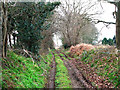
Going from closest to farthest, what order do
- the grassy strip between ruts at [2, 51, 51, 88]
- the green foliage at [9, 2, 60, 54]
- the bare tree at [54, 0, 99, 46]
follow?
the grassy strip between ruts at [2, 51, 51, 88]
the green foliage at [9, 2, 60, 54]
the bare tree at [54, 0, 99, 46]

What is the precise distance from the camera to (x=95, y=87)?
6.97m

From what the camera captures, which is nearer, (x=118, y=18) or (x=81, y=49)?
(x=118, y=18)

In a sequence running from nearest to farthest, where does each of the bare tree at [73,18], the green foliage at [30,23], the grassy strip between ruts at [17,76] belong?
the grassy strip between ruts at [17,76] → the green foliage at [30,23] → the bare tree at [73,18]

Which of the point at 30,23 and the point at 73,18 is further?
the point at 73,18

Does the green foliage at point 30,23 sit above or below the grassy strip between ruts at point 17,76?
above

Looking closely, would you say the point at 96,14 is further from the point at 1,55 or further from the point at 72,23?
the point at 1,55

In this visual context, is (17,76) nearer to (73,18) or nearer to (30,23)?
(30,23)

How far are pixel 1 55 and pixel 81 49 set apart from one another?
1443cm

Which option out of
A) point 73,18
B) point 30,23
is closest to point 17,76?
point 30,23

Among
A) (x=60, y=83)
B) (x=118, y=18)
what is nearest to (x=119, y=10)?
(x=118, y=18)

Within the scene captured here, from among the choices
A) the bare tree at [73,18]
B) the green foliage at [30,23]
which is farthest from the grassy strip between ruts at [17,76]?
the bare tree at [73,18]

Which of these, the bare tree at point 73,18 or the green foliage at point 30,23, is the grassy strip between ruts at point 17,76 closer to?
the green foliage at point 30,23

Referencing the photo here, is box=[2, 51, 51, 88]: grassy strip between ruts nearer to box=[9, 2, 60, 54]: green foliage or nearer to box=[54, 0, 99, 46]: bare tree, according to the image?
box=[9, 2, 60, 54]: green foliage

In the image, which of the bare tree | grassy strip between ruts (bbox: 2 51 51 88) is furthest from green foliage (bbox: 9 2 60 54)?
the bare tree
